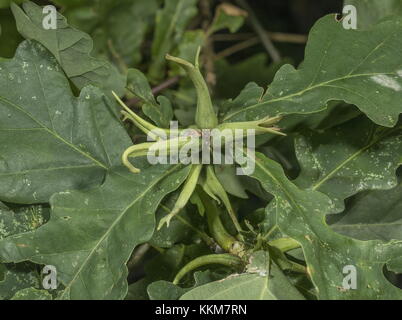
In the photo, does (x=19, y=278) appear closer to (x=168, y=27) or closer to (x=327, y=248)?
(x=327, y=248)

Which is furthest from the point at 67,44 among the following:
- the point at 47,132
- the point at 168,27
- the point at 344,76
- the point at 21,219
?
the point at 168,27

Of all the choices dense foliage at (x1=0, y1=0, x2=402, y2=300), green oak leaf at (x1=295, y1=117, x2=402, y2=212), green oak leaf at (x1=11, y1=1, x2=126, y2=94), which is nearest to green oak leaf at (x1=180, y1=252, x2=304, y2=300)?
dense foliage at (x1=0, y1=0, x2=402, y2=300)

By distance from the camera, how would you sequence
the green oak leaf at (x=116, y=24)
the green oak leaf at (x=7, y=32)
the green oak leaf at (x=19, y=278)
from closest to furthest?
the green oak leaf at (x=19, y=278), the green oak leaf at (x=7, y=32), the green oak leaf at (x=116, y=24)

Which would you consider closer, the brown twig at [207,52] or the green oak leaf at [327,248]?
the green oak leaf at [327,248]

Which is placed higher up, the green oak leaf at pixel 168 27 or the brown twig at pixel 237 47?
the green oak leaf at pixel 168 27

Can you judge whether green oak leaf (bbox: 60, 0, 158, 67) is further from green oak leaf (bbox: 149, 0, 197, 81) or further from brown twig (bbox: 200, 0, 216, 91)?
brown twig (bbox: 200, 0, 216, 91)

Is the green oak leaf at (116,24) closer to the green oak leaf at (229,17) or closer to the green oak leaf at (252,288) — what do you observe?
the green oak leaf at (229,17)

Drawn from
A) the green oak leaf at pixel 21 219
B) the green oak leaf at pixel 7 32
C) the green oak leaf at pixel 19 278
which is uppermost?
the green oak leaf at pixel 7 32

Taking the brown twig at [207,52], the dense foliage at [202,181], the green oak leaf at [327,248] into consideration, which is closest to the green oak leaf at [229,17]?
the brown twig at [207,52]
